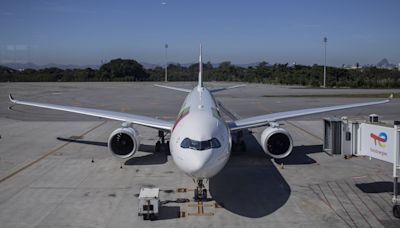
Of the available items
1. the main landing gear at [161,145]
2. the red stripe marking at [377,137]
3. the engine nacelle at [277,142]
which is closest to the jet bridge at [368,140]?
the red stripe marking at [377,137]

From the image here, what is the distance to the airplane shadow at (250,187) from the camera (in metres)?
13.2

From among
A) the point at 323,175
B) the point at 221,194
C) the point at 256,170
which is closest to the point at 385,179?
the point at 323,175

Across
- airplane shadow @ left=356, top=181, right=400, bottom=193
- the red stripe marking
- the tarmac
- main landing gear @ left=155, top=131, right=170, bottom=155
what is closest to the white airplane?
the tarmac

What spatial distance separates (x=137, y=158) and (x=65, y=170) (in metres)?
3.49

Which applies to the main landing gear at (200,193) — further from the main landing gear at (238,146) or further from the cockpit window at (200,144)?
the main landing gear at (238,146)

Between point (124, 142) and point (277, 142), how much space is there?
695 cm

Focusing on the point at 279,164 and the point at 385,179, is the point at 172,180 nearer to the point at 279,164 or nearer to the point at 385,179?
the point at 279,164

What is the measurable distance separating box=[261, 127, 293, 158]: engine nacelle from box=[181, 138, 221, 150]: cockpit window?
21.0 ft

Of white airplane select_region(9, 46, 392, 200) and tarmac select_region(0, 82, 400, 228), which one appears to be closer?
white airplane select_region(9, 46, 392, 200)

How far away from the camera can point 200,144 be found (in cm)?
1217

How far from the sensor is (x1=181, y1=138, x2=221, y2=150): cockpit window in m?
12.2

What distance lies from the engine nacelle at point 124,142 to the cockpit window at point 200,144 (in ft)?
21.1

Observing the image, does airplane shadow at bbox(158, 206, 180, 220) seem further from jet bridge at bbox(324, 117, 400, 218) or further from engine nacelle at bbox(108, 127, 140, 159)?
jet bridge at bbox(324, 117, 400, 218)

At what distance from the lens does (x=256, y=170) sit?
17906 mm
